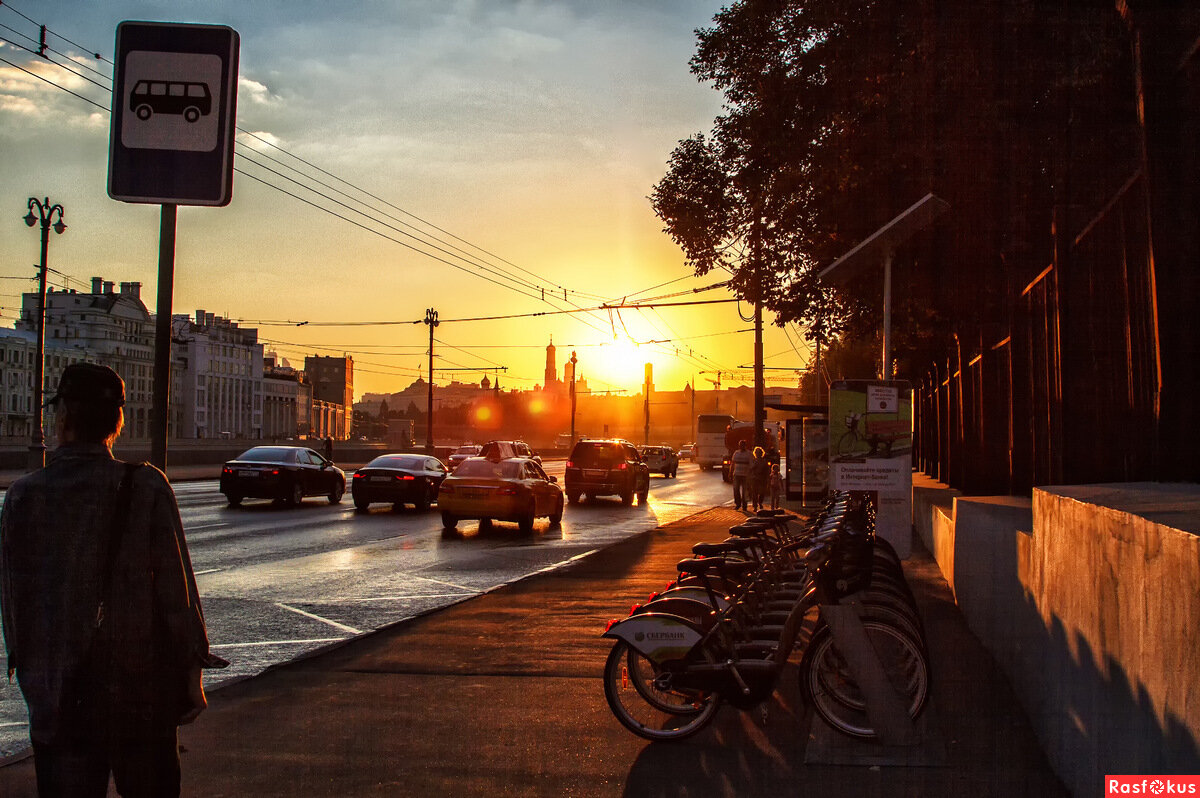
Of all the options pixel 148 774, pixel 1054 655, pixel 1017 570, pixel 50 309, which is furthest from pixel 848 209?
pixel 50 309

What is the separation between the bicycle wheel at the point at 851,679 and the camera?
589 cm

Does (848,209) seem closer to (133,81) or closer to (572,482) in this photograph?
(133,81)

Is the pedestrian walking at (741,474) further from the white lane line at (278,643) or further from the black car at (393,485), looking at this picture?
the white lane line at (278,643)

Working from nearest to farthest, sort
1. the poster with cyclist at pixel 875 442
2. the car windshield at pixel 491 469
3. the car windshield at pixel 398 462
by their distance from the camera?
1. the poster with cyclist at pixel 875 442
2. the car windshield at pixel 491 469
3. the car windshield at pixel 398 462

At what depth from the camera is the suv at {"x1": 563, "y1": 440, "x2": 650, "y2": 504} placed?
105 feet

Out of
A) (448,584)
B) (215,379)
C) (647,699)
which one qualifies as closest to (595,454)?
(448,584)

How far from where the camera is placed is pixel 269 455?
27203mm

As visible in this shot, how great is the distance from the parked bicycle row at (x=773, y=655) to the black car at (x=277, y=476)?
69.1ft

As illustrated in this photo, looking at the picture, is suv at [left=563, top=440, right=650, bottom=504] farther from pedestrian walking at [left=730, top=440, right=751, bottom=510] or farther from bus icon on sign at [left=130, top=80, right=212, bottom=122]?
bus icon on sign at [left=130, top=80, right=212, bottom=122]

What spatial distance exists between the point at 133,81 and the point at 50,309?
151400 mm

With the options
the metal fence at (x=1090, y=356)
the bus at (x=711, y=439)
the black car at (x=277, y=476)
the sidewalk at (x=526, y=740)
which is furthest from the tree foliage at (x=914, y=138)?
the bus at (x=711, y=439)

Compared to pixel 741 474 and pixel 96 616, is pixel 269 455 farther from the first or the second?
pixel 96 616

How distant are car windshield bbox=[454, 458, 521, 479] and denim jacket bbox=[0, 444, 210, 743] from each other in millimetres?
18028

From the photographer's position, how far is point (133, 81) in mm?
3965
